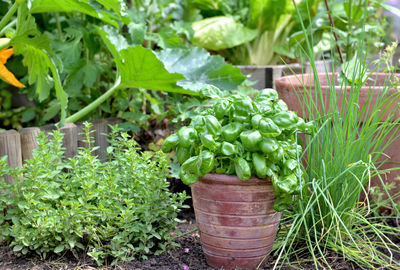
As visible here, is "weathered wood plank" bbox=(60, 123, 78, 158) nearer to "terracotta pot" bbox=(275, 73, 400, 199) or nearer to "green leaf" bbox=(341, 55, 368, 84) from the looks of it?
"terracotta pot" bbox=(275, 73, 400, 199)

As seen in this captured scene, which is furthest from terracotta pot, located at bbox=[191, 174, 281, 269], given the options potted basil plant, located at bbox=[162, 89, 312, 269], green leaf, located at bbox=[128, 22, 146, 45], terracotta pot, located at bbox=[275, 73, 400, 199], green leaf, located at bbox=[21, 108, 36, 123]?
green leaf, located at bbox=[21, 108, 36, 123]

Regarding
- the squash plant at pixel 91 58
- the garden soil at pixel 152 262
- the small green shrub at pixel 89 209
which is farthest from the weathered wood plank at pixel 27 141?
the garden soil at pixel 152 262

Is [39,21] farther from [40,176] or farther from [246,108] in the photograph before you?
[246,108]

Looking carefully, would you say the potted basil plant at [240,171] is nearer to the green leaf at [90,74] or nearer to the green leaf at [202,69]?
the green leaf at [202,69]

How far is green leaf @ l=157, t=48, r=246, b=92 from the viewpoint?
8.23 ft

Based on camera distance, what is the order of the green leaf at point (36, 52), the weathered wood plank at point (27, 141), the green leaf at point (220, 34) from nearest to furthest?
1. the green leaf at point (36, 52)
2. the weathered wood plank at point (27, 141)
3. the green leaf at point (220, 34)

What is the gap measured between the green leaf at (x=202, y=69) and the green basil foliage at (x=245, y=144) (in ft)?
2.80

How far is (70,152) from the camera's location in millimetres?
2338

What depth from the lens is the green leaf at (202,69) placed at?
2.51 m

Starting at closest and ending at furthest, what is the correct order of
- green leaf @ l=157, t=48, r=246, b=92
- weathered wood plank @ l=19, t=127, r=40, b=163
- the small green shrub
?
the small green shrub → weathered wood plank @ l=19, t=127, r=40, b=163 → green leaf @ l=157, t=48, r=246, b=92

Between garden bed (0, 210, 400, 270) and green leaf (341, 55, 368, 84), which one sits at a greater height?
green leaf (341, 55, 368, 84)

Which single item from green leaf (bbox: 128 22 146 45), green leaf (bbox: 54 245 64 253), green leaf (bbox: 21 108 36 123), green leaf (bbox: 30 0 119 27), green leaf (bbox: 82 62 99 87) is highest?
green leaf (bbox: 30 0 119 27)

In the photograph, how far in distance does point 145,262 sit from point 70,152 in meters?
0.82

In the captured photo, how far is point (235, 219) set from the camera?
1.62 meters
